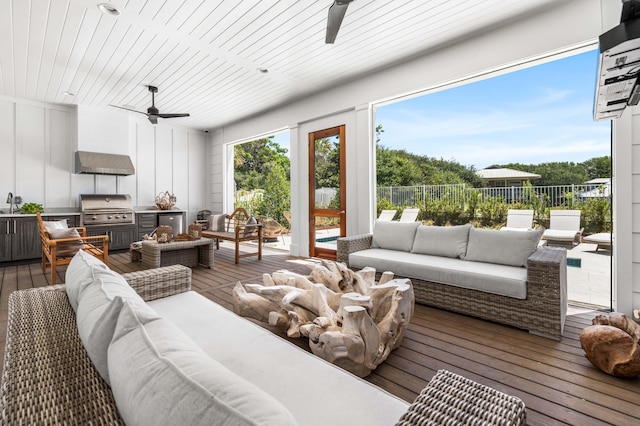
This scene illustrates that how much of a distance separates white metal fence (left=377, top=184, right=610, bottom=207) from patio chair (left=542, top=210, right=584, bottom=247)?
378 millimetres

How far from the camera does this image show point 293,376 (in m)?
1.14

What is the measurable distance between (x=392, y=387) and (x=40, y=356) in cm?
163

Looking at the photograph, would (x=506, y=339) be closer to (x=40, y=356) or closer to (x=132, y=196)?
(x=40, y=356)

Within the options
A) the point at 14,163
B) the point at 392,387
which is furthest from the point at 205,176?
the point at 392,387

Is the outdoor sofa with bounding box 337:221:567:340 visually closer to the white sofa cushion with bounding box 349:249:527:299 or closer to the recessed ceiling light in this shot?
the white sofa cushion with bounding box 349:249:527:299

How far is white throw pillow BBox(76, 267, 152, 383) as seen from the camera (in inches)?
34.2

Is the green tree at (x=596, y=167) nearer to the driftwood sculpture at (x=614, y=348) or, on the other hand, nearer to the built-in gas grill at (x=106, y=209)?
the driftwood sculpture at (x=614, y=348)

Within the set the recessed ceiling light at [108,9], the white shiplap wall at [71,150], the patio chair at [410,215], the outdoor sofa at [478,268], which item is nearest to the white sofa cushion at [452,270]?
the outdoor sofa at [478,268]

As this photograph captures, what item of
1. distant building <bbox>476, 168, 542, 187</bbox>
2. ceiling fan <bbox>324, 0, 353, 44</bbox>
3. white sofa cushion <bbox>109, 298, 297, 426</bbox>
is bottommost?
white sofa cushion <bbox>109, 298, 297, 426</bbox>

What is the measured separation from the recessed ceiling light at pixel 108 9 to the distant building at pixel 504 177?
5.91 metres

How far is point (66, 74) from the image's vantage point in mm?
4680

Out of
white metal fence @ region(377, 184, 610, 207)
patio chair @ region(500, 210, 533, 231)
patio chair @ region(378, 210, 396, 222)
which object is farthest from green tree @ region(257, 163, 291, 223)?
patio chair @ region(500, 210, 533, 231)

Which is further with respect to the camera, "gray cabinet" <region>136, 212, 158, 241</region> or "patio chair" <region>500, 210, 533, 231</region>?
"gray cabinet" <region>136, 212, 158, 241</region>

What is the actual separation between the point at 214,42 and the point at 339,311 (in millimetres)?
3592
